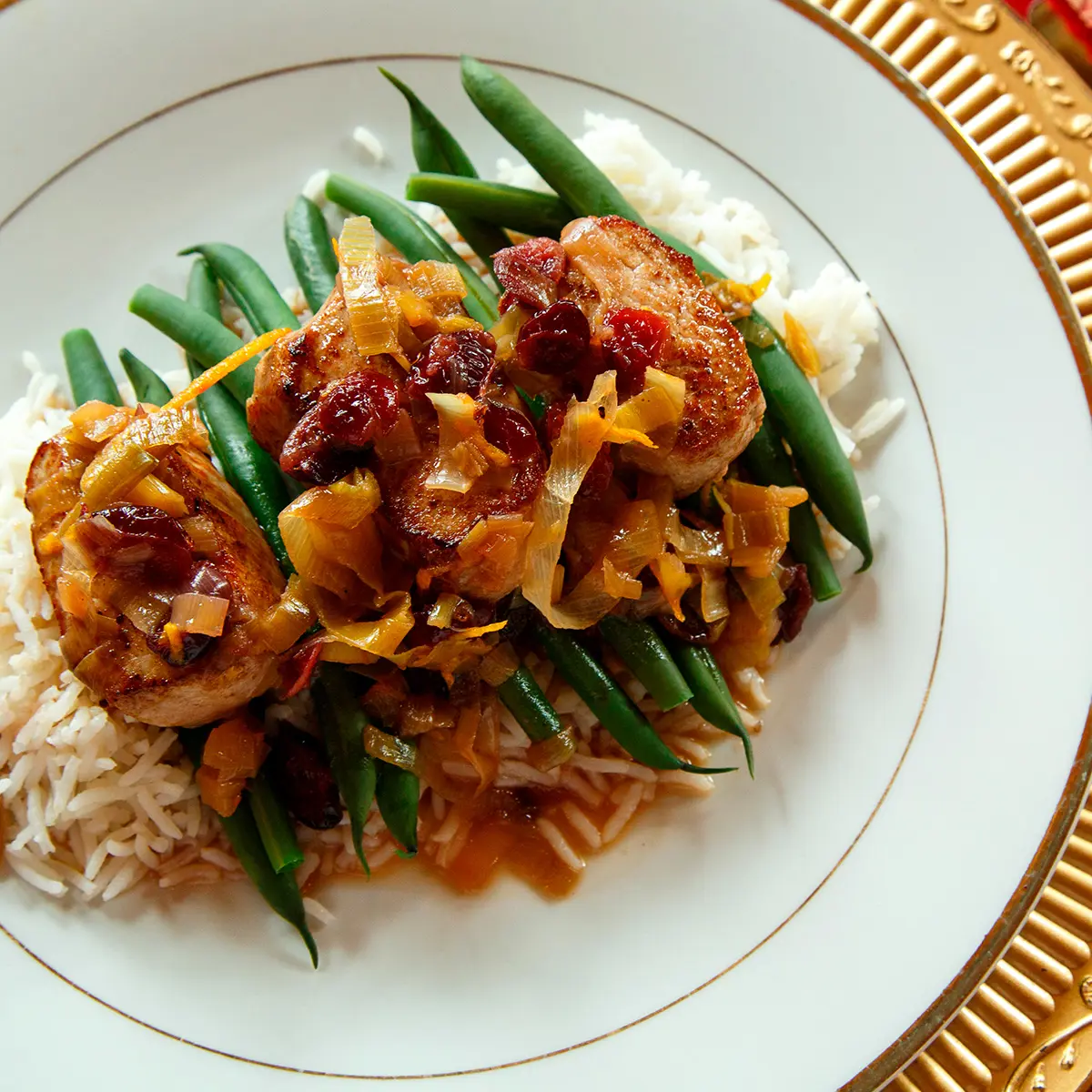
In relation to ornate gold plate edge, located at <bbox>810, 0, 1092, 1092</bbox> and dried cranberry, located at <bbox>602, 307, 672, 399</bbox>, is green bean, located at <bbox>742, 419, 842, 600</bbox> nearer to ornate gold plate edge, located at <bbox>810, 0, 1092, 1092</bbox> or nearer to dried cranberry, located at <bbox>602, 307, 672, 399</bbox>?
dried cranberry, located at <bbox>602, 307, 672, 399</bbox>

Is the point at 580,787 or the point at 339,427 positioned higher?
the point at 339,427

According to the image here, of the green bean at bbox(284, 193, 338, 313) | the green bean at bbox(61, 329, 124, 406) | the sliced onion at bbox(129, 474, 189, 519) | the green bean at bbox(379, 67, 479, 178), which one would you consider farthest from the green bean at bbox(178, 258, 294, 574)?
the green bean at bbox(379, 67, 479, 178)

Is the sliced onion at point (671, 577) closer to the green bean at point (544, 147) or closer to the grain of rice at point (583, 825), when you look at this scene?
the grain of rice at point (583, 825)

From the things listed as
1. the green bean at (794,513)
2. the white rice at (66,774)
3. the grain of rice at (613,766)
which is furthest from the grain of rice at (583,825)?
the white rice at (66,774)

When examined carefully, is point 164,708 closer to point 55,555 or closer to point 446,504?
point 55,555

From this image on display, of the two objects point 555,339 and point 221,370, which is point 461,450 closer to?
point 555,339

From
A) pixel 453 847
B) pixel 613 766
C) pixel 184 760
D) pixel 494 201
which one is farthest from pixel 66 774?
pixel 494 201

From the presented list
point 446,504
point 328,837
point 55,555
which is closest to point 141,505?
point 55,555
